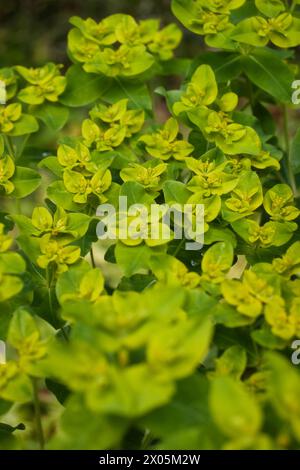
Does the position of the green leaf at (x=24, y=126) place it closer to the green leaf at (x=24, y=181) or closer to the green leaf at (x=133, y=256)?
the green leaf at (x=24, y=181)

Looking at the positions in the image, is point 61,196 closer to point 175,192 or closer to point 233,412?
point 175,192

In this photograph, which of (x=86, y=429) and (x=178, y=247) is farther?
(x=178, y=247)

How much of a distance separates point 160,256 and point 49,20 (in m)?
3.32

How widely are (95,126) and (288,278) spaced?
0.53 metres

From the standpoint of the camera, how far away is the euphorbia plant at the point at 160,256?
3.14 ft

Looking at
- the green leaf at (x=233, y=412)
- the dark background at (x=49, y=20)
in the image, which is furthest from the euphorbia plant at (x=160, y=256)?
the dark background at (x=49, y=20)

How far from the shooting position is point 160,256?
1.27 m

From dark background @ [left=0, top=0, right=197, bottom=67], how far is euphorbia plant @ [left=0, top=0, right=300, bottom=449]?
2.27 metres

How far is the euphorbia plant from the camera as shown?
956mm

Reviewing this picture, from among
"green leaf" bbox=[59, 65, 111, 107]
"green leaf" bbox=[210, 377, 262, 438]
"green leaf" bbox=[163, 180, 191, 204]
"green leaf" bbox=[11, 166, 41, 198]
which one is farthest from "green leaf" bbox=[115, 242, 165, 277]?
"green leaf" bbox=[59, 65, 111, 107]

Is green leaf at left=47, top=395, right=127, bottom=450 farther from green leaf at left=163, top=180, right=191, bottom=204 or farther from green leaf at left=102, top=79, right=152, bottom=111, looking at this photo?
green leaf at left=102, top=79, right=152, bottom=111

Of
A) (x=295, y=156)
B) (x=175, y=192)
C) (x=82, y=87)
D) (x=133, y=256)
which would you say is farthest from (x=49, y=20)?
(x=133, y=256)

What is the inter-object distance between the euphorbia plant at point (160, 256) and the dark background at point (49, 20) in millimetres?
2273
